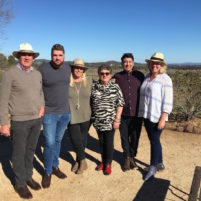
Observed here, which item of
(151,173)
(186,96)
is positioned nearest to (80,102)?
(151,173)

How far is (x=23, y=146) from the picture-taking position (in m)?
3.79

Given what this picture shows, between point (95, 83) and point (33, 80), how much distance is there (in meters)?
1.15

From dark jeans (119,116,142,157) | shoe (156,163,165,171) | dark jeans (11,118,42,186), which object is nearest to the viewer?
dark jeans (11,118,42,186)

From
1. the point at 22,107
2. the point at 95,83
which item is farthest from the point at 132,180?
the point at 22,107

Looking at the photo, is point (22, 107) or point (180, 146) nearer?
point (22, 107)

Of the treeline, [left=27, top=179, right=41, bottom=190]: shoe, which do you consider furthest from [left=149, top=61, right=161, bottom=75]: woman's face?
the treeline

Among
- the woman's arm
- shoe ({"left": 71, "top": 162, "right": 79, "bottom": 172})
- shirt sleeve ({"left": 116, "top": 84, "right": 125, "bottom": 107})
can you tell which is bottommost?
shoe ({"left": 71, "top": 162, "right": 79, "bottom": 172})

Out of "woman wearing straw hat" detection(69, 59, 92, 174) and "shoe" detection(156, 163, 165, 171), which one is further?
"shoe" detection(156, 163, 165, 171)

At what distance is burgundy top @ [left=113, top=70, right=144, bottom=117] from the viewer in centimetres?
450

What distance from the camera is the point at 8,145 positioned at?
6.16m

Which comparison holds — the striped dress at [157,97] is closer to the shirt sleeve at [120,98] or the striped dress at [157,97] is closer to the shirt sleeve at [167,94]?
the shirt sleeve at [167,94]

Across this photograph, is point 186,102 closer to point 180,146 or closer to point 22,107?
point 180,146

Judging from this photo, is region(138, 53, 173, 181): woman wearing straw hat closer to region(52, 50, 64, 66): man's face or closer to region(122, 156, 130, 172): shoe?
region(122, 156, 130, 172): shoe

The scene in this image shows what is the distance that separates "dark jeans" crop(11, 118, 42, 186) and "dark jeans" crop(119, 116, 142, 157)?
1.55 metres
